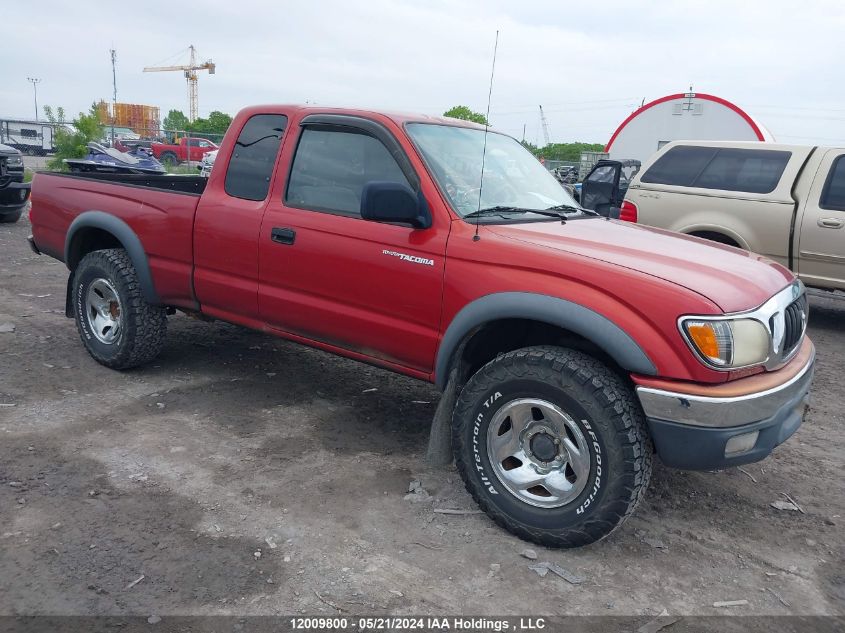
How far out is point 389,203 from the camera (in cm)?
327

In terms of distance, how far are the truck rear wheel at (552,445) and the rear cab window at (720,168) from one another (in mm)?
5739

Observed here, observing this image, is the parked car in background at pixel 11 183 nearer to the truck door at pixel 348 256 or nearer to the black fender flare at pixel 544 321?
the truck door at pixel 348 256

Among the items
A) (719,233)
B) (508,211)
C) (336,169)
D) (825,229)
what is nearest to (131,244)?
(336,169)

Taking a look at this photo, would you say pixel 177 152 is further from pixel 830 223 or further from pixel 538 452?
pixel 538 452

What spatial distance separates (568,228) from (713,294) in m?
0.97

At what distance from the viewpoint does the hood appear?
2.92 metres

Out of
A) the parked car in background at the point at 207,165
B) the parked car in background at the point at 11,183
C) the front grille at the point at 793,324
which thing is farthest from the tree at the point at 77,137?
the front grille at the point at 793,324

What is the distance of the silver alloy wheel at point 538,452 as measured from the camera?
3031mm

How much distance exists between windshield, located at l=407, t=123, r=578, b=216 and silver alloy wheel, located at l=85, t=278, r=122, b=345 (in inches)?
107

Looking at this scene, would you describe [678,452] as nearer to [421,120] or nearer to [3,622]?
[421,120]

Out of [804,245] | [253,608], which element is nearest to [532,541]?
[253,608]

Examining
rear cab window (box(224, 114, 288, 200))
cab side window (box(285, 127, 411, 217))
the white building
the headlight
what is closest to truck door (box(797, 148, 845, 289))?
the headlight

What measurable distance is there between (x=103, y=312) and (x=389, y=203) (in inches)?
117

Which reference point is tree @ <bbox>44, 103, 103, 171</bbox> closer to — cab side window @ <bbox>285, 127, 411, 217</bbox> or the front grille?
cab side window @ <bbox>285, 127, 411, 217</bbox>
